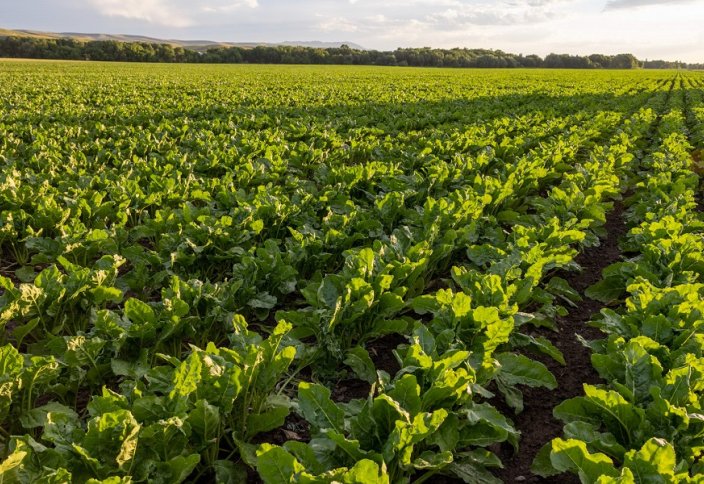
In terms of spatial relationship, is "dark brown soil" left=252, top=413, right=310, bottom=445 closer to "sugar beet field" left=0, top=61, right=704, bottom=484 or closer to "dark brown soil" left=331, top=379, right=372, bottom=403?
"sugar beet field" left=0, top=61, right=704, bottom=484

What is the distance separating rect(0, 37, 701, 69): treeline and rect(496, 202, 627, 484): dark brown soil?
9073cm

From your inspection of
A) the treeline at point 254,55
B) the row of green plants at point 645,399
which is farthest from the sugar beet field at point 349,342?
the treeline at point 254,55

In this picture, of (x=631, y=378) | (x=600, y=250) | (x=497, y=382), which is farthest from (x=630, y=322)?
(x=600, y=250)

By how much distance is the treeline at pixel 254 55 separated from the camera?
263 ft

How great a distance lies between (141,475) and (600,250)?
690cm

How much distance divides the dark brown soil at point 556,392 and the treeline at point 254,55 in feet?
298

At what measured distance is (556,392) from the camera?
4137 mm

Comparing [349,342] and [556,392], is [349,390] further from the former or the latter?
[556,392]

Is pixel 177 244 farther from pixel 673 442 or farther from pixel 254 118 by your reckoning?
pixel 254 118

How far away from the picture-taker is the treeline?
8006 centimetres

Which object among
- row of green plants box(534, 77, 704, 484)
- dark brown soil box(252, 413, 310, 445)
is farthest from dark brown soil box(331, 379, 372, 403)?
row of green plants box(534, 77, 704, 484)

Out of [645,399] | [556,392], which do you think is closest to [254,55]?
[556,392]

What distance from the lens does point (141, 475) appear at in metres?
2.54

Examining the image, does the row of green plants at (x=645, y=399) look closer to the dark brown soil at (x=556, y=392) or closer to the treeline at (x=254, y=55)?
the dark brown soil at (x=556, y=392)
